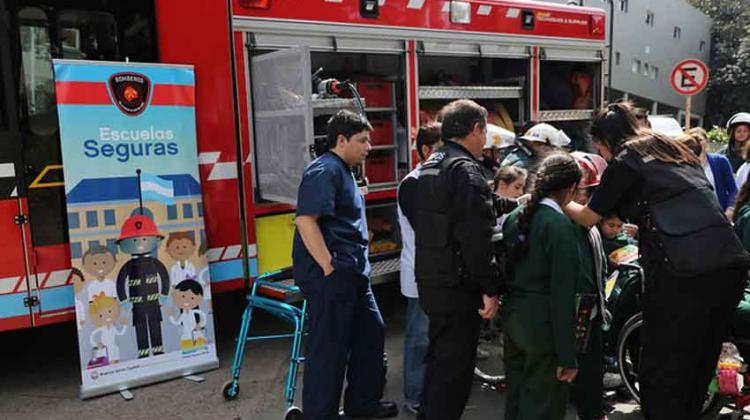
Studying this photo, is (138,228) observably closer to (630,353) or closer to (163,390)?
(163,390)

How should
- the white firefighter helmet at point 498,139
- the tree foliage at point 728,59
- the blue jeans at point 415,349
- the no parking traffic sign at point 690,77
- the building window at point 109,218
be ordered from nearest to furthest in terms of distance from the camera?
the blue jeans at point 415,349 < the building window at point 109,218 < the white firefighter helmet at point 498,139 < the no parking traffic sign at point 690,77 < the tree foliage at point 728,59

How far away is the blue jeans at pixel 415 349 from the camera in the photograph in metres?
3.81

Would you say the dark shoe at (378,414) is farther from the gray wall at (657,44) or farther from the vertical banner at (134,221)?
the gray wall at (657,44)

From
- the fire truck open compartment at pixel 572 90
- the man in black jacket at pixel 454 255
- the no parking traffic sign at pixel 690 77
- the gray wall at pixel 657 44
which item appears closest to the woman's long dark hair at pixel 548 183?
the man in black jacket at pixel 454 255

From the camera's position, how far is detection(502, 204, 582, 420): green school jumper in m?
2.75

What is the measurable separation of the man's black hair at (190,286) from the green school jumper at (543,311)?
226 cm

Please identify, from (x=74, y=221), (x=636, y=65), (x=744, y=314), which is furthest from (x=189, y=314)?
(x=636, y=65)

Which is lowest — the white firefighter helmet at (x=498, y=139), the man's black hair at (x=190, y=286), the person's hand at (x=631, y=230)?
the man's black hair at (x=190, y=286)

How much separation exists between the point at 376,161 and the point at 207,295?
184 cm

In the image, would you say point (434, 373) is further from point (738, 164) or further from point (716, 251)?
point (738, 164)

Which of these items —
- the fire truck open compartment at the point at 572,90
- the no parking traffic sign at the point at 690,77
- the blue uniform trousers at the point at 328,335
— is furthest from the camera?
the no parking traffic sign at the point at 690,77

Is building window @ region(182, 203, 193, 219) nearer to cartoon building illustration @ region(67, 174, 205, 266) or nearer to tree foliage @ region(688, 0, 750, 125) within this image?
cartoon building illustration @ region(67, 174, 205, 266)

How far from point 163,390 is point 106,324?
0.58 metres

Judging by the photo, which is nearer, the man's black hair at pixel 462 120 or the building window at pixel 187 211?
the man's black hair at pixel 462 120
